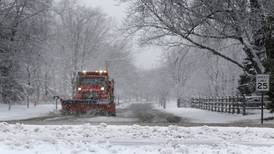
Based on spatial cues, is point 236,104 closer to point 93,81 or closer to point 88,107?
point 88,107

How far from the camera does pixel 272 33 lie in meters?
27.8

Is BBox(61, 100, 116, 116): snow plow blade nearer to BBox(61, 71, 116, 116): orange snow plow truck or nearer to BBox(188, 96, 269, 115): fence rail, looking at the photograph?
BBox(61, 71, 116, 116): orange snow plow truck

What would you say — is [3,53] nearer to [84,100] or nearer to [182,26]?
[84,100]

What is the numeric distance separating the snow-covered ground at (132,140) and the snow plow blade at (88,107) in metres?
15.5

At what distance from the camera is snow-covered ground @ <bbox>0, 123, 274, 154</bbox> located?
13234 mm

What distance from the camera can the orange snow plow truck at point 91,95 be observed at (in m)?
33.0

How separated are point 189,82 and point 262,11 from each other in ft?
253

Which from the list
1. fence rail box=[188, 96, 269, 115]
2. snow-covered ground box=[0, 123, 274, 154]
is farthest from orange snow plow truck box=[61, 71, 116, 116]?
snow-covered ground box=[0, 123, 274, 154]

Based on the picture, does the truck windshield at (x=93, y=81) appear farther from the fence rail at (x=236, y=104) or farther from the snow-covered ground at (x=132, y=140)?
the snow-covered ground at (x=132, y=140)

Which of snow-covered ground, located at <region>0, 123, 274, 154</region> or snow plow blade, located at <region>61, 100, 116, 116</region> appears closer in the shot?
snow-covered ground, located at <region>0, 123, 274, 154</region>

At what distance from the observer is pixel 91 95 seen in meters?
35.2

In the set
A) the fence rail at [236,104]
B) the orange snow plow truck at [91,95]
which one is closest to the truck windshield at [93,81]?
the orange snow plow truck at [91,95]

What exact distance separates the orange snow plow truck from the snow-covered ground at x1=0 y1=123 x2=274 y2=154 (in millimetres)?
15719

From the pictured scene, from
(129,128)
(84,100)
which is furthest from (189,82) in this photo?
(129,128)
